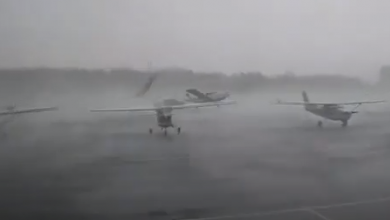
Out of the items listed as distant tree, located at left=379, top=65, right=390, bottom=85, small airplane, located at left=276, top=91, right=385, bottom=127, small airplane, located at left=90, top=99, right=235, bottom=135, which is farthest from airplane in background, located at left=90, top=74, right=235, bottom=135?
distant tree, located at left=379, top=65, right=390, bottom=85

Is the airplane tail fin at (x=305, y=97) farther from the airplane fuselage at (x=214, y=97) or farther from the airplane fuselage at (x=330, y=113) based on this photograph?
the airplane fuselage at (x=214, y=97)

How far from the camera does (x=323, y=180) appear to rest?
184 centimetres

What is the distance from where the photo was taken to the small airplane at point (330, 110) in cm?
180

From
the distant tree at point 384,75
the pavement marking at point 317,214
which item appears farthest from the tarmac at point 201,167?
the distant tree at point 384,75

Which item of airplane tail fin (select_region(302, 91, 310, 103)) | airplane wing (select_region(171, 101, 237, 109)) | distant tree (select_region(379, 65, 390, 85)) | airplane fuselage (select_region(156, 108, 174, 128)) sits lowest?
airplane fuselage (select_region(156, 108, 174, 128))

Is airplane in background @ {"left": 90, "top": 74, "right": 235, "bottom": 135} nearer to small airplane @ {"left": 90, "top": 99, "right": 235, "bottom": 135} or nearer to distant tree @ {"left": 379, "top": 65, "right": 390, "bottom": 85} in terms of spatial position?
small airplane @ {"left": 90, "top": 99, "right": 235, "bottom": 135}

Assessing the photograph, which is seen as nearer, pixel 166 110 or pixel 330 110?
pixel 166 110

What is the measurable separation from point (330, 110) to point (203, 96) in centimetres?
55

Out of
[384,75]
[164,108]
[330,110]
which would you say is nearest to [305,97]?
[330,110]

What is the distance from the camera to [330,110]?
1823 millimetres

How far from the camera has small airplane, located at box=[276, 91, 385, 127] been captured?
1.80 m

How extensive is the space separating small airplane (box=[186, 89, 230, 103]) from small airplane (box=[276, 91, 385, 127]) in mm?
268

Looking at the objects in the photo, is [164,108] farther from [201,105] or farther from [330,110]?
[330,110]

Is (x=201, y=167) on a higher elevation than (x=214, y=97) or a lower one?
lower
